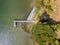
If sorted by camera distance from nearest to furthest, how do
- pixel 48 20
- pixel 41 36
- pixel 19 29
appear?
pixel 41 36, pixel 48 20, pixel 19 29

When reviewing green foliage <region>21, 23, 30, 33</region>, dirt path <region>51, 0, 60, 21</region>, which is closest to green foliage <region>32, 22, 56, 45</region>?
dirt path <region>51, 0, 60, 21</region>

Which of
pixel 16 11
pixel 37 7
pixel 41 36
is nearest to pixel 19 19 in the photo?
pixel 16 11

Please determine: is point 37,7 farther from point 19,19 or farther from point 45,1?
point 19,19

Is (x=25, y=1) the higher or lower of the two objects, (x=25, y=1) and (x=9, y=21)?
the higher

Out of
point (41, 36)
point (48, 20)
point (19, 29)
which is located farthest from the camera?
point (19, 29)

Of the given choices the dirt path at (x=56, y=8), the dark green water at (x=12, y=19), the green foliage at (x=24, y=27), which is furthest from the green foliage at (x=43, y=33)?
the dark green water at (x=12, y=19)

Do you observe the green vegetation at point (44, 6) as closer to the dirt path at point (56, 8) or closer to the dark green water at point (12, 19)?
the dirt path at point (56, 8)
